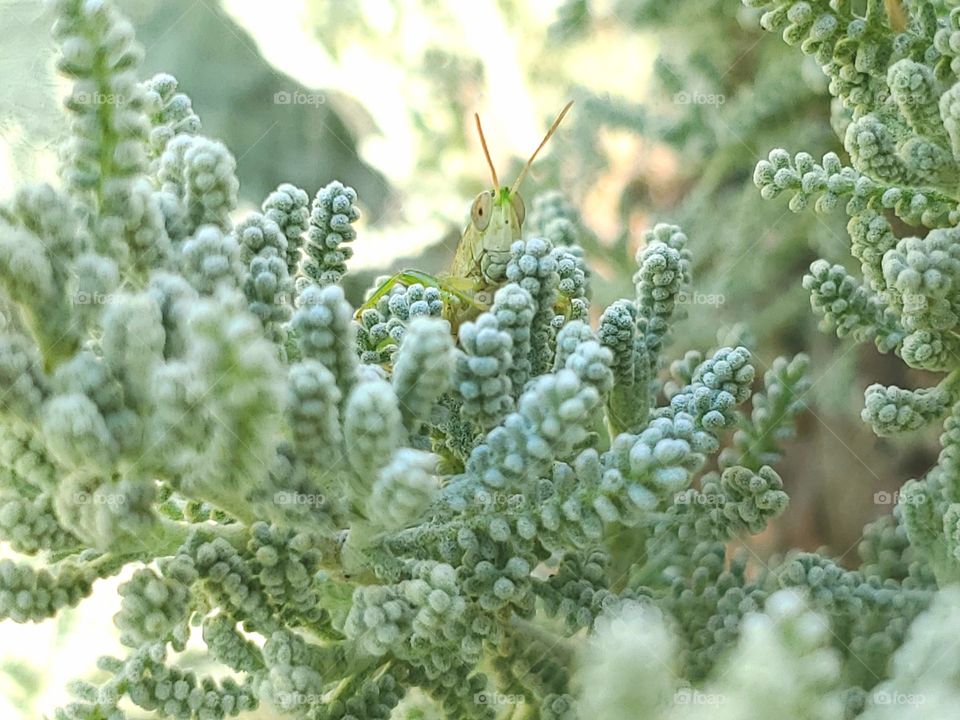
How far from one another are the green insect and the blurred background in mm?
449

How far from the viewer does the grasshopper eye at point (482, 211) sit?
714 millimetres

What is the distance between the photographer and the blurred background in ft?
3.84

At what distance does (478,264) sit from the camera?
70cm

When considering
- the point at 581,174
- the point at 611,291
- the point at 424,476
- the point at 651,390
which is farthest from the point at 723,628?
the point at 581,174

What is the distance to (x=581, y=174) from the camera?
4.32ft

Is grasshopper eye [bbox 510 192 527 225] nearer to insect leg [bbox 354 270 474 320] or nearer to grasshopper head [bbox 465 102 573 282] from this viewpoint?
grasshopper head [bbox 465 102 573 282]

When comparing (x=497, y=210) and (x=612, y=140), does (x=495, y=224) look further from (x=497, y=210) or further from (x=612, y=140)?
(x=612, y=140)

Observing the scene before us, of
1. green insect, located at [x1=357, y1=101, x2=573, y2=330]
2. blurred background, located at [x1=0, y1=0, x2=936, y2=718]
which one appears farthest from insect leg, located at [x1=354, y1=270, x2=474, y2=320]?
blurred background, located at [x1=0, y1=0, x2=936, y2=718]

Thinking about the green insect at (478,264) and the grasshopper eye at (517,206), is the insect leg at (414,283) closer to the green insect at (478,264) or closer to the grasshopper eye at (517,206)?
the green insect at (478,264)

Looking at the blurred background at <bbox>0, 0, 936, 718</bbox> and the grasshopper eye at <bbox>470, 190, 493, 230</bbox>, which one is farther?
the blurred background at <bbox>0, 0, 936, 718</bbox>

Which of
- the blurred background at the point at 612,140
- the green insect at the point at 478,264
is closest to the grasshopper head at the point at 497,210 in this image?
the green insect at the point at 478,264

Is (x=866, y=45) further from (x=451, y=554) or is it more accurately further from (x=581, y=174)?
(x=581, y=174)

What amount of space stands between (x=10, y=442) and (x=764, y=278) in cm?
96

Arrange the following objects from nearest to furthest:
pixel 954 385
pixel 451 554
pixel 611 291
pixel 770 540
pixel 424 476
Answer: pixel 424 476 < pixel 451 554 < pixel 954 385 < pixel 611 291 < pixel 770 540
